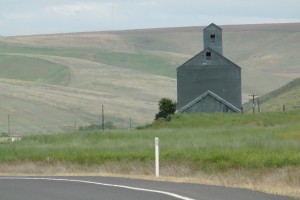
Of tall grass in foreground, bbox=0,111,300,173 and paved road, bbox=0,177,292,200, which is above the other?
tall grass in foreground, bbox=0,111,300,173

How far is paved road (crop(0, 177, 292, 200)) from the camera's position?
17250 mm

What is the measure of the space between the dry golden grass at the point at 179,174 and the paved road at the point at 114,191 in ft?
2.64

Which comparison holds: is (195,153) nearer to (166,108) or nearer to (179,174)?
(179,174)

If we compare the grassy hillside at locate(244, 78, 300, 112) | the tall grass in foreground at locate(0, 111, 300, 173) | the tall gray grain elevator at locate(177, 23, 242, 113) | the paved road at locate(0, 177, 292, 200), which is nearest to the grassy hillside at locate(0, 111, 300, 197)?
the tall grass in foreground at locate(0, 111, 300, 173)

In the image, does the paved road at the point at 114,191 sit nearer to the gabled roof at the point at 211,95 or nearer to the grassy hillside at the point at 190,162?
the grassy hillside at the point at 190,162

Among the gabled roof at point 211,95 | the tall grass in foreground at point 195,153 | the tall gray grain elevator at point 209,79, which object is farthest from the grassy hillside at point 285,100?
the tall grass in foreground at point 195,153

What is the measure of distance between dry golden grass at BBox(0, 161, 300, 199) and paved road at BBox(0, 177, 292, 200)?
81 centimetres

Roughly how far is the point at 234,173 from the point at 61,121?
92.9 metres

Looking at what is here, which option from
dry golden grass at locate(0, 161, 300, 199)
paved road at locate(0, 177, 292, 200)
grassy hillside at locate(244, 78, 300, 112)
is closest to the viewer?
paved road at locate(0, 177, 292, 200)

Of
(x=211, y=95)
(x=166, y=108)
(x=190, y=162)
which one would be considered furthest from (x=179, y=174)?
(x=211, y=95)

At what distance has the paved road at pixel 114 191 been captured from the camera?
679 inches

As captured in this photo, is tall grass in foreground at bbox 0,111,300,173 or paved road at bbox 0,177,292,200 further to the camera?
tall grass in foreground at bbox 0,111,300,173

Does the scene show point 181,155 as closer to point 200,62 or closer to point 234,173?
point 234,173

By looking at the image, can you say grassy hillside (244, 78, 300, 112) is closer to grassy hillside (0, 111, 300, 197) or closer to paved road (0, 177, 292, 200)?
grassy hillside (0, 111, 300, 197)
